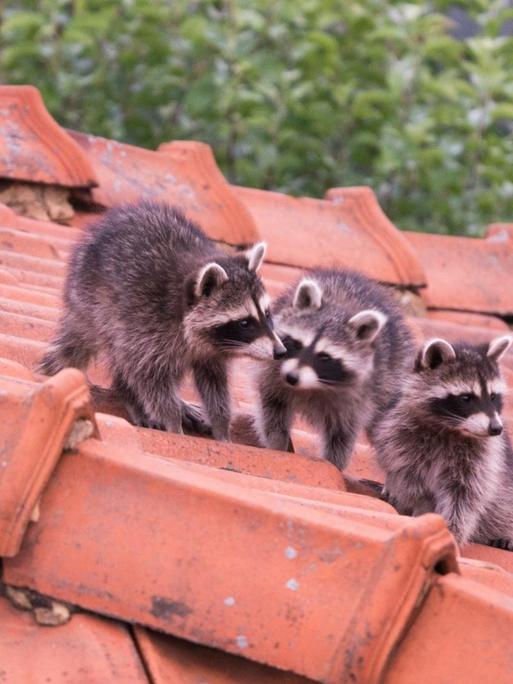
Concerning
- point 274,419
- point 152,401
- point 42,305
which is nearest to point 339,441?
point 274,419

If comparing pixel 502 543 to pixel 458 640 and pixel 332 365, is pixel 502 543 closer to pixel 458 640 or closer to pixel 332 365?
pixel 332 365

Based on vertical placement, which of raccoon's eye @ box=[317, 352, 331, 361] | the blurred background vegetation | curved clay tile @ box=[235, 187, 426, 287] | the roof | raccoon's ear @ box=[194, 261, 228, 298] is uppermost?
the roof

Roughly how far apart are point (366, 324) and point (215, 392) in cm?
55

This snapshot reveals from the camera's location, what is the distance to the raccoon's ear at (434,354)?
13.2ft

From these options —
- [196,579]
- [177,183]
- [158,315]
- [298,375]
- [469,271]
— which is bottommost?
[469,271]

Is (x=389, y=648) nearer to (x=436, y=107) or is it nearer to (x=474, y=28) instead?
(x=436, y=107)

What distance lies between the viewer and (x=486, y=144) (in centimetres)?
969

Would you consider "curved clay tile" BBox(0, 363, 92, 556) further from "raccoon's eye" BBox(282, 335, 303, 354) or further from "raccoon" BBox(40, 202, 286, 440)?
"raccoon's eye" BBox(282, 335, 303, 354)

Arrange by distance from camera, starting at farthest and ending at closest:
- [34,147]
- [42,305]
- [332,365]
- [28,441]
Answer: [34,147]
[42,305]
[332,365]
[28,441]

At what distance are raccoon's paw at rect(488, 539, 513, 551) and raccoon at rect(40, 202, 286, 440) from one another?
0.79 metres

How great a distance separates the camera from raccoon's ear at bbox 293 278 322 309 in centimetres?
412

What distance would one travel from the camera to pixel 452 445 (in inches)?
159

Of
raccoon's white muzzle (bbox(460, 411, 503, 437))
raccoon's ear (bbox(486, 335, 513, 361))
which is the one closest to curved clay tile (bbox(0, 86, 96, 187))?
raccoon's ear (bbox(486, 335, 513, 361))

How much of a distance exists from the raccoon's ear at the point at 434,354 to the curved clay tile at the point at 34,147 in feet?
5.60
